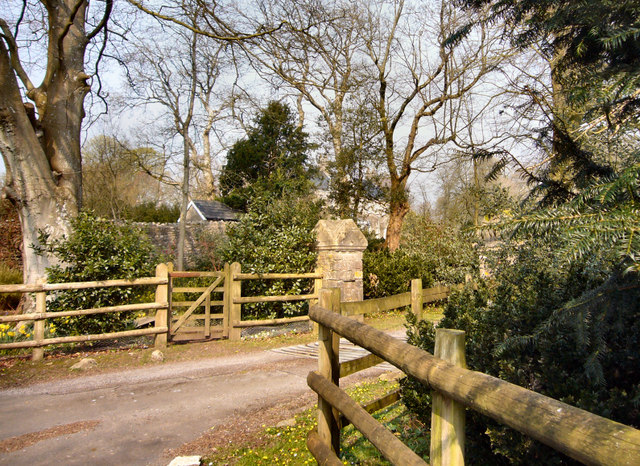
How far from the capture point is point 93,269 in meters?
7.96

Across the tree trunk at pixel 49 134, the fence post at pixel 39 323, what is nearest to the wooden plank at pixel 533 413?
the fence post at pixel 39 323

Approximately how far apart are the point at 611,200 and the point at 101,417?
16.6 feet

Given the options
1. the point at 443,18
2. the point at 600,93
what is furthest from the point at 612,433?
the point at 443,18

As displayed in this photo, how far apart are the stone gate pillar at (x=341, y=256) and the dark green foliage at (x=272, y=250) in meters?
0.29

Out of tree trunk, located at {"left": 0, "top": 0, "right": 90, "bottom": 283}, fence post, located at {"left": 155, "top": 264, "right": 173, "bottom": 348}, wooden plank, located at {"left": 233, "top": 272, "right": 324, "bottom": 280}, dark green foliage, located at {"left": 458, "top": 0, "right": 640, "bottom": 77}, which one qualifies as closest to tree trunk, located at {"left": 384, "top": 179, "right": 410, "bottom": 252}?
wooden plank, located at {"left": 233, "top": 272, "right": 324, "bottom": 280}

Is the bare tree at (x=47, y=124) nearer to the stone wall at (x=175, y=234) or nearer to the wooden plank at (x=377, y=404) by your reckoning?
the wooden plank at (x=377, y=404)

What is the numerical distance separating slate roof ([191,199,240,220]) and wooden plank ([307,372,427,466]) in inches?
936

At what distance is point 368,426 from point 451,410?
799 mm

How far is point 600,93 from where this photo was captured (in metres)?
1.87

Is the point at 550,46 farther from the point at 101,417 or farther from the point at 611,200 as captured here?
the point at 101,417

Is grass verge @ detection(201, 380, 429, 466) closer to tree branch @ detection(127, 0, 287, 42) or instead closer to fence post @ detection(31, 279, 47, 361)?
fence post @ detection(31, 279, 47, 361)

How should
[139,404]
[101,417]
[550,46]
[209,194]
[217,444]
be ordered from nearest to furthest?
[550,46]
[217,444]
[101,417]
[139,404]
[209,194]

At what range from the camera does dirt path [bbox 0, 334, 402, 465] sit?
4066mm

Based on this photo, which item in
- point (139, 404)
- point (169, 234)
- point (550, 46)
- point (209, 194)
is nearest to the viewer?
point (550, 46)
